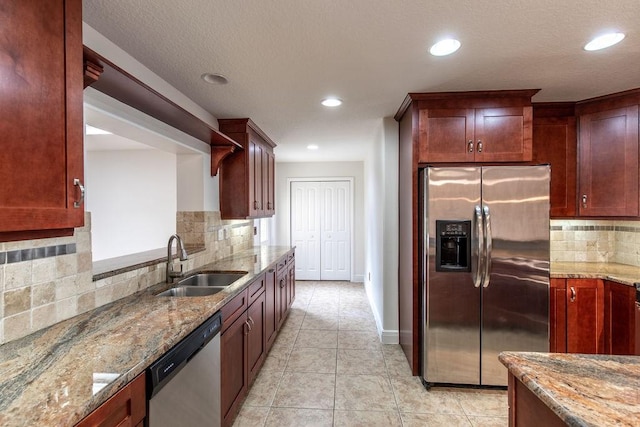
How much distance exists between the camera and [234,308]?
6.31ft

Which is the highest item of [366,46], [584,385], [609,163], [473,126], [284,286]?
[366,46]

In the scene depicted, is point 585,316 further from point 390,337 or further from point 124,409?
point 124,409

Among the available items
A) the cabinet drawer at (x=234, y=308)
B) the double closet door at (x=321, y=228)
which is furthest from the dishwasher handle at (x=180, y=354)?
the double closet door at (x=321, y=228)

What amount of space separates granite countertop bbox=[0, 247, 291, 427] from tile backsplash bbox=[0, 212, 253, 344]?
53 millimetres

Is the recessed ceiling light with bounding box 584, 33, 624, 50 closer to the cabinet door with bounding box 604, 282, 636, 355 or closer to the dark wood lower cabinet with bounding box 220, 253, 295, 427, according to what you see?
the cabinet door with bounding box 604, 282, 636, 355

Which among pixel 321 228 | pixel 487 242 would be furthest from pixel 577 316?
pixel 321 228

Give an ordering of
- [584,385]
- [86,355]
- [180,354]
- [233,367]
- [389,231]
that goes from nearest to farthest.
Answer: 1. [584,385]
2. [86,355]
3. [180,354]
4. [233,367]
5. [389,231]

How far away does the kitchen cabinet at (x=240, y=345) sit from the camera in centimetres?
179

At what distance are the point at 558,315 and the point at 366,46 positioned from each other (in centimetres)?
256

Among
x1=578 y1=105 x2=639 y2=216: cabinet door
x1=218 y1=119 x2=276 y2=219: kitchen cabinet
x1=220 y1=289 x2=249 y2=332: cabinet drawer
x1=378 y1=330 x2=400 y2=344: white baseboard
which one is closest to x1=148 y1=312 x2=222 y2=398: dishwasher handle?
x1=220 y1=289 x2=249 y2=332: cabinet drawer

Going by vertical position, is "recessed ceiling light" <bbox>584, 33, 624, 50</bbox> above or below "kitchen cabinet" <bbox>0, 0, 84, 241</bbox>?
above

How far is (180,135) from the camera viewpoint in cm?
245

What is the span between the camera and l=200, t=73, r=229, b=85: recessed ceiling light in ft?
6.79

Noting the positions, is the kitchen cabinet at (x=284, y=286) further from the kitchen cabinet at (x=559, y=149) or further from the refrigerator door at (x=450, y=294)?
the kitchen cabinet at (x=559, y=149)
